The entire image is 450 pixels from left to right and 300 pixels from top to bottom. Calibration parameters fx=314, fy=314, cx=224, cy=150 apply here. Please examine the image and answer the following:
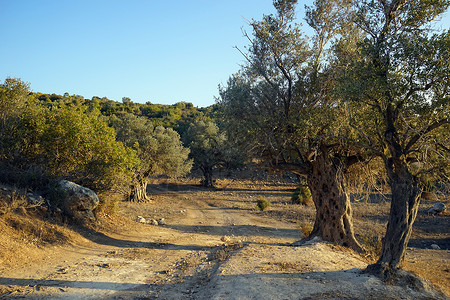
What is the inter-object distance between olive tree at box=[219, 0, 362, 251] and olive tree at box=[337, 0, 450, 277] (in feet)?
7.27

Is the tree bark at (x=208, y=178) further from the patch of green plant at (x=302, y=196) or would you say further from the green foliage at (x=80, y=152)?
the green foliage at (x=80, y=152)

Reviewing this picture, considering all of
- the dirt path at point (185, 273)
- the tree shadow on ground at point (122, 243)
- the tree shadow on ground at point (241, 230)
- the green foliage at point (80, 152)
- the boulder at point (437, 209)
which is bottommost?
the tree shadow on ground at point (241, 230)

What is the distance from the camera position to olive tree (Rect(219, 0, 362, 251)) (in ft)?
34.9

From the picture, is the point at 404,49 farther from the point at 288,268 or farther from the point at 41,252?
the point at 41,252

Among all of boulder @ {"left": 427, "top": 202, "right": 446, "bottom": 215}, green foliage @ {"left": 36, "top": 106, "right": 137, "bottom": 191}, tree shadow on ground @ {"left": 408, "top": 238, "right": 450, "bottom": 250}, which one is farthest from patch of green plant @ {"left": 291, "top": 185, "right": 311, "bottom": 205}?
green foliage @ {"left": 36, "top": 106, "right": 137, "bottom": 191}

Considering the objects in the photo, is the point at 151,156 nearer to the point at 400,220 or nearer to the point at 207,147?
the point at 207,147

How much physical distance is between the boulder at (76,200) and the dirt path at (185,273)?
99 centimetres

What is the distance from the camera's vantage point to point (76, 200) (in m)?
12.7

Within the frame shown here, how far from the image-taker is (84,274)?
7770mm

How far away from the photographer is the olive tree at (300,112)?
10.6m

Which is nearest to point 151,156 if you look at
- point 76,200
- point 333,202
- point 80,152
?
point 80,152

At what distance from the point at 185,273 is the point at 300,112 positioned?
633cm

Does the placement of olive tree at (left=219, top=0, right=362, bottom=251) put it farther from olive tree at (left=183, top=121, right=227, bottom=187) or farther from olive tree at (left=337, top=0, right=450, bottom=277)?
olive tree at (left=183, top=121, right=227, bottom=187)

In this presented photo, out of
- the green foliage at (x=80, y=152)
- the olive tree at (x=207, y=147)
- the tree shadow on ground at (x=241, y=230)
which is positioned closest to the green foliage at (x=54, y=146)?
the green foliage at (x=80, y=152)
